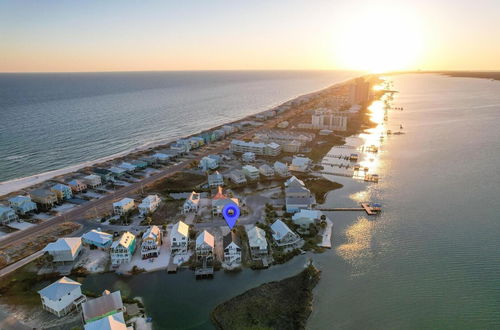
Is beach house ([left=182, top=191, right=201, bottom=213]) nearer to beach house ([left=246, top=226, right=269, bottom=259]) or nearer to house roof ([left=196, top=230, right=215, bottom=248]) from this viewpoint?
house roof ([left=196, top=230, right=215, bottom=248])

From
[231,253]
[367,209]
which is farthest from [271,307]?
[367,209]

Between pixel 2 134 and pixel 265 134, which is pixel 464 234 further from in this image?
pixel 2 134

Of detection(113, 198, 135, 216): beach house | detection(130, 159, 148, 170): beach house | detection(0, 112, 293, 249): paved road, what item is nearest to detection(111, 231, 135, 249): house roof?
detection(113, 198, 135, 216): beach house

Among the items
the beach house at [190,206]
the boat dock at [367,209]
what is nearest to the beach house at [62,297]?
the beach house at [190,206]

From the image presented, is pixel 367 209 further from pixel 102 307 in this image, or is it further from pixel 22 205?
pixel 22 205

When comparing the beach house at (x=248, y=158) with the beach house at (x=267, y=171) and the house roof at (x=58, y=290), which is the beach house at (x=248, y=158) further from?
the house roof at (x=58, y=290)

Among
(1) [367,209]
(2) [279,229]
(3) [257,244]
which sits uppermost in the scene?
(2) [279,229]
